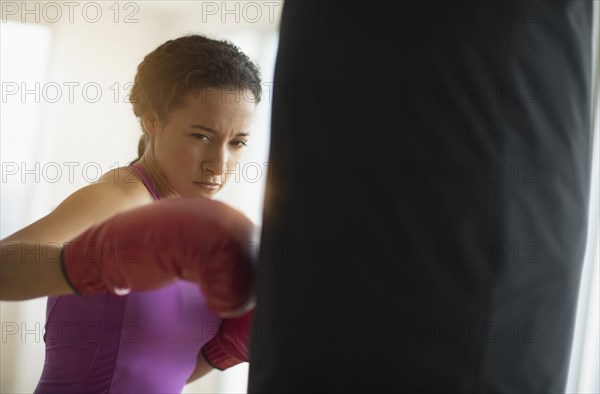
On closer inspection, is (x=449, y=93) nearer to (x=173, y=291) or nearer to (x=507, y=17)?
(x=507, y=17)

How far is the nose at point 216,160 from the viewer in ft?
Result: 4.20

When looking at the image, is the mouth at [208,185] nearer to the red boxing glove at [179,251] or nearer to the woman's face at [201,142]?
the woman's face at [201,142]

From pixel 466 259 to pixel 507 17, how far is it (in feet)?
0.78

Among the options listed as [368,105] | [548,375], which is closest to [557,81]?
[368,105]

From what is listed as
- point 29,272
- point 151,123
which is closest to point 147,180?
point 151,123

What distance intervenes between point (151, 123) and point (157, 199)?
0.19 m

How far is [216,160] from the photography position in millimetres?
1285

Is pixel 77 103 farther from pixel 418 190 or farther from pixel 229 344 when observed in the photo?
pixel 418 190

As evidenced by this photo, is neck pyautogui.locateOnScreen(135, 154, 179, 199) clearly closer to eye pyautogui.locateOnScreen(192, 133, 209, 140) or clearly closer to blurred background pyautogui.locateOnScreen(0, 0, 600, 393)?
eye pyautogui.locateOnScreen(192, 133, 209, 140)

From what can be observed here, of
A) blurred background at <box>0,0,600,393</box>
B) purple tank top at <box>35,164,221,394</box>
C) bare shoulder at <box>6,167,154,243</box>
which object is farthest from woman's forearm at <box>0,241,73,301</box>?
blurred background at <box>0,0,600,393</box>

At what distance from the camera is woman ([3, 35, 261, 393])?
45.5 inches

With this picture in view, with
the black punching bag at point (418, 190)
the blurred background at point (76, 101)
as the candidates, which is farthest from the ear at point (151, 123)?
the blurred background at point (76, 101)

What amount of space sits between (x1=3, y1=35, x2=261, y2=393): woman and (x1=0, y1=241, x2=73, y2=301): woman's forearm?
82 millimetres

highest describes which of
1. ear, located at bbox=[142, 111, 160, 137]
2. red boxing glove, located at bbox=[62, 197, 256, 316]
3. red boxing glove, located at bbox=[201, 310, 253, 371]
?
ear, located at bbox=[142, 111, 160, 137]
